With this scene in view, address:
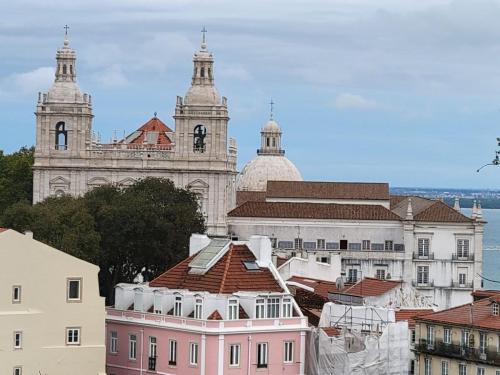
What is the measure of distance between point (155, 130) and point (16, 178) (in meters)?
11.2

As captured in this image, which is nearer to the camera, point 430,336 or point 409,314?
point 430,336

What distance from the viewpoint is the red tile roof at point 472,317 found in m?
70.0

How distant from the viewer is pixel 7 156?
14612 centimetres

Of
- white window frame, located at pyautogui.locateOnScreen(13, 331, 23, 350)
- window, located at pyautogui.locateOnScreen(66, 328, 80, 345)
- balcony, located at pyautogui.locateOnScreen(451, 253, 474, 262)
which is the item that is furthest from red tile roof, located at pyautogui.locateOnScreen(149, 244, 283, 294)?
balcony, located at pyautogui.locateOnScreen(451, 253, 474, 262)

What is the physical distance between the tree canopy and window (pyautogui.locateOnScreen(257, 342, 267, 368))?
23.7 meters

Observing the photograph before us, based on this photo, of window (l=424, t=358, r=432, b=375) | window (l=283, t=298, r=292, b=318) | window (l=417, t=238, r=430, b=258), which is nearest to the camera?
window (l=283, t=298, r=292, b=318)

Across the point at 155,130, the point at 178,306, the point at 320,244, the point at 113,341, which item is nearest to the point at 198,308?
the point at 178,306

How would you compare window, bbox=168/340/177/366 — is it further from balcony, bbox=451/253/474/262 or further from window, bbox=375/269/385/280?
balcony, bbox=451/253/474/262

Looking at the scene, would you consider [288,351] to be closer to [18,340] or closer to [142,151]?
[18,340]

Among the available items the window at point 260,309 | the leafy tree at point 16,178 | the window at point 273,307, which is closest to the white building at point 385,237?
the leafy tree at point 16,178

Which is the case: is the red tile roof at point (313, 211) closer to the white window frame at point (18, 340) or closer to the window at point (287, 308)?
the window at point (287, 308)

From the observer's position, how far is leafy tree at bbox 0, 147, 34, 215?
137m

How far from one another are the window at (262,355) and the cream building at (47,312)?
5.66 meters

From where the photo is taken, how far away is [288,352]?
70812 millimetres
